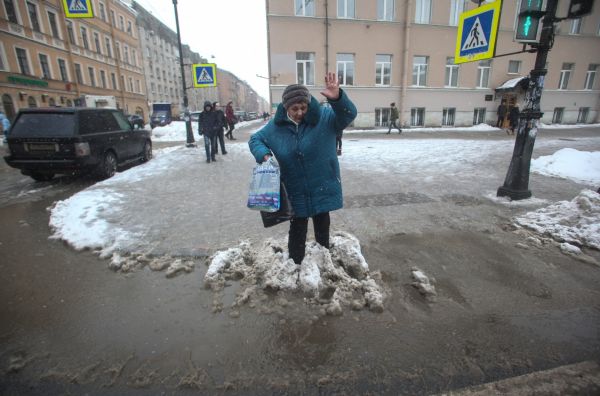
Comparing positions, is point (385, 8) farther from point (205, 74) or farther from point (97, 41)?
point (97, 41)

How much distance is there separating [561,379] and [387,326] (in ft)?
3.52

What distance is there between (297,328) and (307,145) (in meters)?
1.50

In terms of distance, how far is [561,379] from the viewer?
1877 mm

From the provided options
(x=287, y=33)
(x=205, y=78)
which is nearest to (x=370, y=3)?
(x=287, y=33)

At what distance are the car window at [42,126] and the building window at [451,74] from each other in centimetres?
2331

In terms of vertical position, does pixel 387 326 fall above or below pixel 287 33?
below

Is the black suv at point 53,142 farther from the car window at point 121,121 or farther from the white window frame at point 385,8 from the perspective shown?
the white window frame at point 385,8

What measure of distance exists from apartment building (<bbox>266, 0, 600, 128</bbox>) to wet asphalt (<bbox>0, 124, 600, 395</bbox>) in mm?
18180

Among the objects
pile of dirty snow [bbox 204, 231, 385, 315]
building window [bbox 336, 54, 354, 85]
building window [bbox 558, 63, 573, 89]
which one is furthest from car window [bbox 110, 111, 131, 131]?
building window [bbox 558, 63, 573, 89]

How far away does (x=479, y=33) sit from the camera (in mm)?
5352

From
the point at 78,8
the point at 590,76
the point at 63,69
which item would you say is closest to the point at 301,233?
the point at 78,8

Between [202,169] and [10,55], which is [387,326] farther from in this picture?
[10,55]

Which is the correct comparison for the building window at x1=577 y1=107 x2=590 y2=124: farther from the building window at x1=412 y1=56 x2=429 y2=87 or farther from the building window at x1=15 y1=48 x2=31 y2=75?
the building window at x1=15 y1=48 x2=31 y2=75

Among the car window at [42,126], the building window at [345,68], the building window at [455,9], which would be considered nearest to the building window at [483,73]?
the building window at [455,9]
